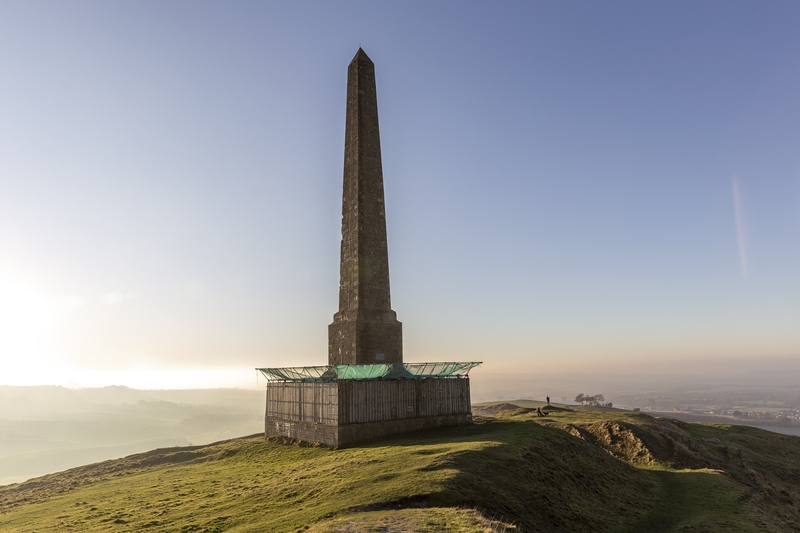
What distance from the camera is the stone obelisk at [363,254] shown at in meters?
30.6

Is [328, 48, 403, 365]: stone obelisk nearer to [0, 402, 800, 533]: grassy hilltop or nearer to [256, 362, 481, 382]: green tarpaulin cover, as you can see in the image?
[256, 362, 481, 382]: green tarpaulin cover

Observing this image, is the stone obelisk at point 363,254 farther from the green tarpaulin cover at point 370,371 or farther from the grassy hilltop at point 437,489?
the grassy hilltop at point 437,489

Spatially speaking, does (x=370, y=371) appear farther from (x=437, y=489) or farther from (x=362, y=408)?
(x=437, y=489)

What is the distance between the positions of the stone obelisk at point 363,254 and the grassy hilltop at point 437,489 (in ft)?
Answer: 19.7

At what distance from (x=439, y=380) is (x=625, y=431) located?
14.0 metres

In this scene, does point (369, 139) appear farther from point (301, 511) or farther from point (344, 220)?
point (301, 511)

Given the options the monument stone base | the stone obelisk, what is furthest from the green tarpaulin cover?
the stone obelisk

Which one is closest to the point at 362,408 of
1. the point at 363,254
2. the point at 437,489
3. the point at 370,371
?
the point at 370,371

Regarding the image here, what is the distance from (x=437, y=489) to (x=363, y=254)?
17822mm

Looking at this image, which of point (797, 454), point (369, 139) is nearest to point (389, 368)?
point (369, 139)

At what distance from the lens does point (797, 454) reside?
41125 millimetres

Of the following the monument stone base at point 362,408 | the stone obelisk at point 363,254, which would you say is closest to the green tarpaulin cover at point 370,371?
the monument stone base at point 362,408

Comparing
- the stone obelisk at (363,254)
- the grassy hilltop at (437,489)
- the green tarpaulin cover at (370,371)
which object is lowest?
the grassy hilltop at (437,489)

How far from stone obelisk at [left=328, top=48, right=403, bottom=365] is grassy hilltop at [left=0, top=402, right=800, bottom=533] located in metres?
6.01
